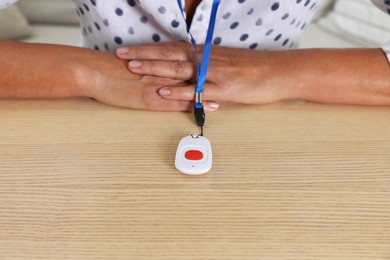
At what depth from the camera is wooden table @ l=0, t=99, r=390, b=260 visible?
50cm

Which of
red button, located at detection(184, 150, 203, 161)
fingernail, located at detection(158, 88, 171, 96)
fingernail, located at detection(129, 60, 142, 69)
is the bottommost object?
red button, located at detection(184, 150, 203, 161)

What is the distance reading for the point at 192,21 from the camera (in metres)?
0.85

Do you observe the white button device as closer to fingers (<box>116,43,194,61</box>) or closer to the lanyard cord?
the lanyard cord

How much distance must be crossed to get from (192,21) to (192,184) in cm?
39

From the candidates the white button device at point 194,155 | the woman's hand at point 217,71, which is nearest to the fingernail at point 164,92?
the woman's hand at point 217,71

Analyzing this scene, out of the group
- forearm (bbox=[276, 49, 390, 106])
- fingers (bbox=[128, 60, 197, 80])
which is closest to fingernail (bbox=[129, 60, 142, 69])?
fingers (bbox=[128, 60, 197, 80])

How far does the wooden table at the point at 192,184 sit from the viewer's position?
50 cm

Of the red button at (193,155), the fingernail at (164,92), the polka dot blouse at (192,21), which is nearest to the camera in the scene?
the red button at (193,155)

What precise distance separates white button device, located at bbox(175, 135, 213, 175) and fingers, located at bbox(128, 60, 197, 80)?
5.5 inches

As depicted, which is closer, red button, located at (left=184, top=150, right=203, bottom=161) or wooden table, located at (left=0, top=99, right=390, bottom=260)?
wooden table, located at (left=0, top=99, right=390, bottom=260)

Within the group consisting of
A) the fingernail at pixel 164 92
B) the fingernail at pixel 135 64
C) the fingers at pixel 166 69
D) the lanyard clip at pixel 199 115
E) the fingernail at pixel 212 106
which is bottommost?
the fingernail at pixel 212 106

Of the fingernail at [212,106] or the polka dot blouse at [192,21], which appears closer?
the fingernail at [212,106]

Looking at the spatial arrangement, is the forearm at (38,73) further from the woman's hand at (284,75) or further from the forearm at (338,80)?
the forearm at (338,80)

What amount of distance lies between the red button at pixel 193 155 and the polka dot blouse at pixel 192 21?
323mm
